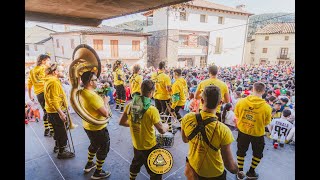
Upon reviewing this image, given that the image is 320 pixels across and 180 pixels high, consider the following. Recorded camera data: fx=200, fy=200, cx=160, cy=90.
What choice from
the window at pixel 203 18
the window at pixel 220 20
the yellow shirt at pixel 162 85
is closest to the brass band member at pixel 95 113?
the yellow shirt at pixel 162 85

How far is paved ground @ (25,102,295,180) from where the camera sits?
4.09 m

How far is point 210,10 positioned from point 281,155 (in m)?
26.4

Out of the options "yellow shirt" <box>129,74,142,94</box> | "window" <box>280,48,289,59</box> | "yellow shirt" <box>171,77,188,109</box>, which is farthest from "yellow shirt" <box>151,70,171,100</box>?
"window" <box>280,48,289,59</box>

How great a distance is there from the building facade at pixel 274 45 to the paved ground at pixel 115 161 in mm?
38594

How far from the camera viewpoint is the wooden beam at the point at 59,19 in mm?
4173

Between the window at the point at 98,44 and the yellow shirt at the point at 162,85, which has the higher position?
the window at the point at 98,44

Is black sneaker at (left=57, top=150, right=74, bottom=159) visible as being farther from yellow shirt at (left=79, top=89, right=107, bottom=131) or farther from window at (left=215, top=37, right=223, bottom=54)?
window at (left=215, top=37, right=223, bottom=54)

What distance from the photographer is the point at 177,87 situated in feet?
19.5

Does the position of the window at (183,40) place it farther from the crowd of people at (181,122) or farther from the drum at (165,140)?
the drum at (165,140)

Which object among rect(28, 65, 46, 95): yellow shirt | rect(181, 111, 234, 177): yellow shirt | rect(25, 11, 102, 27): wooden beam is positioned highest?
rect(25, 11, 102, 27): wooden beam

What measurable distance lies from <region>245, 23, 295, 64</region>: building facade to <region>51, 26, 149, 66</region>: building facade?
1081 inches
